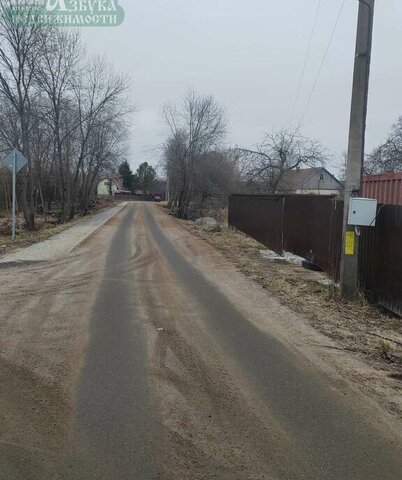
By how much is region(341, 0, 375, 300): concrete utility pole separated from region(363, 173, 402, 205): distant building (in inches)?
102

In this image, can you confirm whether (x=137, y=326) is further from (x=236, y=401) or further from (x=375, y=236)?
(x=375, y=236)

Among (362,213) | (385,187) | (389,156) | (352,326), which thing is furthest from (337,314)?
(389,156)

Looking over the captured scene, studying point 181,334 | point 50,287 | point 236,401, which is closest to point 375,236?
point 181,334

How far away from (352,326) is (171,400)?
3677 mm

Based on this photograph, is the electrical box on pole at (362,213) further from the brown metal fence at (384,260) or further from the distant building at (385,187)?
the distant building at (385,187)

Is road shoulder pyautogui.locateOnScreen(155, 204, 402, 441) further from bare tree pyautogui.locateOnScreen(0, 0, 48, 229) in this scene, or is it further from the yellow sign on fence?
bare tree pyautogui.locateOnScreen(0, 0, 48, 229)

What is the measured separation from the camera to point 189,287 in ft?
31.4

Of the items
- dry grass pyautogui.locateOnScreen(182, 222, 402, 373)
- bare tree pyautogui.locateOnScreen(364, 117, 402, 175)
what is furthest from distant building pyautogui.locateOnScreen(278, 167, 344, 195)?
dry grass pyautogui.locateOnScreen(182, 222, 402, 373)

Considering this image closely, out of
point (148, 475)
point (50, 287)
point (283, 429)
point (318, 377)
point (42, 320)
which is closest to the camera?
point (148, 475)

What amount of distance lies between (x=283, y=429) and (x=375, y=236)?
221 inches

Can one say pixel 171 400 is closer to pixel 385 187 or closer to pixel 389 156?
pixel 385 187

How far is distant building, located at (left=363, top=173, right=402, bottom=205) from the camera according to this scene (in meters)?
10.4

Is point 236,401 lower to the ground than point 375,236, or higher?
lower

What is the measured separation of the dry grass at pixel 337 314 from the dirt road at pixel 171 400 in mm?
620
